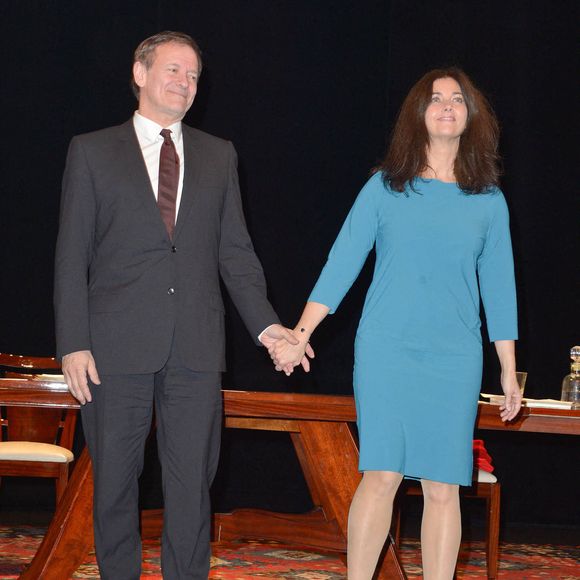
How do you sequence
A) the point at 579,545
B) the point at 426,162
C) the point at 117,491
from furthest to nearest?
the point at 579,545 → the point at 426,162 → the point at 117,491

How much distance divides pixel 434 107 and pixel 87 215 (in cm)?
105

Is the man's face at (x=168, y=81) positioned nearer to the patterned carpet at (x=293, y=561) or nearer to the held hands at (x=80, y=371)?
the held hands at (x=80, y=371)

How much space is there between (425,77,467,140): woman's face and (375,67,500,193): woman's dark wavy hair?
0.04 feet

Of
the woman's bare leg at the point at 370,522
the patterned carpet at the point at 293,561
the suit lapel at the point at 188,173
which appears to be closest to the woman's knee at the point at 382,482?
the woman's bare leg at the point at 370,522

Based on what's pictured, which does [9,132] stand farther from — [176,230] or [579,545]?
[579,545]

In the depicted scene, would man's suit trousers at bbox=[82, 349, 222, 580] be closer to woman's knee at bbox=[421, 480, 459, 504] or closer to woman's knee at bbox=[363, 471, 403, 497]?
woman's knee at bbox=[363, 471, 403, 497]

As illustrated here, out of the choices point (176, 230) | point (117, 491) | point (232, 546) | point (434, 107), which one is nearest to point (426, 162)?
point (434, 107)

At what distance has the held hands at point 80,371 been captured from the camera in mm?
2520

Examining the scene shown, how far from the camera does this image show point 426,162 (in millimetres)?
2881

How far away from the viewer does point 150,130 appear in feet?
9.05

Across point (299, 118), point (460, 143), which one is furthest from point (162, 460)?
point (299, 118)

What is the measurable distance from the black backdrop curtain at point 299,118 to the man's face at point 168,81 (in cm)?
255

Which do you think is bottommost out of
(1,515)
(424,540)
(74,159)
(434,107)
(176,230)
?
(1,515)

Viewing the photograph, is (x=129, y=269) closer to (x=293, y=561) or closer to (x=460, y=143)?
(x=460, y=143)
